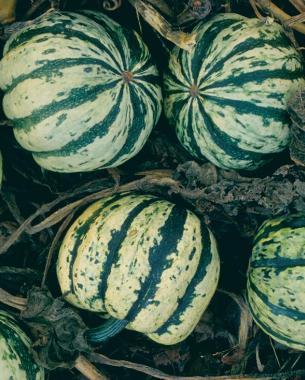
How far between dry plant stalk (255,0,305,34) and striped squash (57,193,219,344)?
947mm

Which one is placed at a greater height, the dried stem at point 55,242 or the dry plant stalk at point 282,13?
the dry plant stalk at point 282,13

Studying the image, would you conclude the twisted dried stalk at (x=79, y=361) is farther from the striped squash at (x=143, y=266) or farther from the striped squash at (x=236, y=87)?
the striped squash at (x=236, y=87)

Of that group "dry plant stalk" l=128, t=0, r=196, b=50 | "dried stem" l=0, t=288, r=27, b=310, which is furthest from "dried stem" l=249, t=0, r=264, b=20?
"dried stem" l=0, t=288, r=27, b=310

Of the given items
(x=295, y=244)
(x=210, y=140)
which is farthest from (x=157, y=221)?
(x=295, y=244)

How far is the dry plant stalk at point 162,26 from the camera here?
104 inches

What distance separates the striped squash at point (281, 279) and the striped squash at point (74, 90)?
0.74 m

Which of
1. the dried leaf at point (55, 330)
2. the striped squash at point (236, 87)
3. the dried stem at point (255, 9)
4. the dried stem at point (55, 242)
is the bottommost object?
the dried leaf at point (55, 330)

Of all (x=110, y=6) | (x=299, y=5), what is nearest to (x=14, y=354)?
(x=110, y=6)

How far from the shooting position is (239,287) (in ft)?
10.5

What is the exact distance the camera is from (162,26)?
274cm

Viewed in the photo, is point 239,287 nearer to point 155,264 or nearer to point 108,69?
point 155,264

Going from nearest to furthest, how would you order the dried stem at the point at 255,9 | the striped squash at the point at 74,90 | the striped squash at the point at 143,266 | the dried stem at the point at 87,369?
the striped squash at the point at 74,90
the striped squash at the point at 143,266
the dried stem at the point at 255,9
the dried stem at the point at 87,369

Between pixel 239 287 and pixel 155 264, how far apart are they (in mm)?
726

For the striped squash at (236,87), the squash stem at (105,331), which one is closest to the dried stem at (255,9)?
the striped squash at (236,87)
